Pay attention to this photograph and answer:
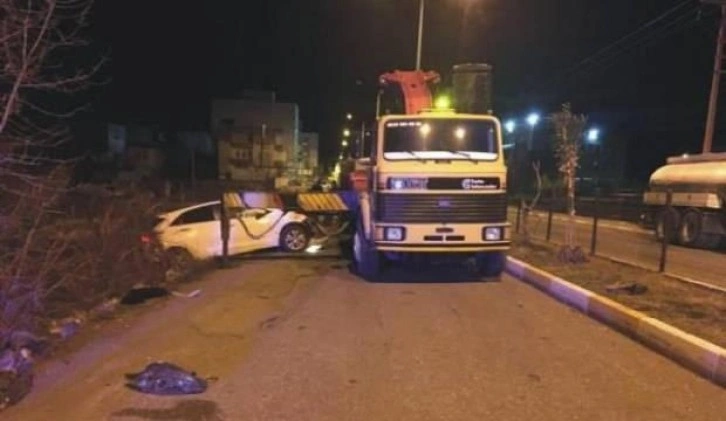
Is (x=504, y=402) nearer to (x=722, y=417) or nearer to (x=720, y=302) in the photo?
(x=722, y=417)

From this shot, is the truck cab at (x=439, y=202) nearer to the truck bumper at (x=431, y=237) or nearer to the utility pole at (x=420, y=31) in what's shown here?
the truck bumper at (x=431, y=237)

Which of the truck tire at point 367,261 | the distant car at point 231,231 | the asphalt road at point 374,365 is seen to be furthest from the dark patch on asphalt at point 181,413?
the distant car at point 231,231

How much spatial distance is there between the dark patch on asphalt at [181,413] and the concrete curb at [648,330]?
4.32 m

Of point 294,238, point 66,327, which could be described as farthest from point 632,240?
point 66,327

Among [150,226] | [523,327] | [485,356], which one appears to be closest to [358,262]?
[150,226]

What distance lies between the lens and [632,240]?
2417cm

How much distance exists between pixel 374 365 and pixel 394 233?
5821mm

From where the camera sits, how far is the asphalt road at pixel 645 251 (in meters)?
16.3

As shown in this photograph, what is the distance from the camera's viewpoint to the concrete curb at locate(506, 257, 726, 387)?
7.54 metres

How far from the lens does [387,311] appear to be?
10969mm

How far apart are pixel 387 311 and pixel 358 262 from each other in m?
4.47

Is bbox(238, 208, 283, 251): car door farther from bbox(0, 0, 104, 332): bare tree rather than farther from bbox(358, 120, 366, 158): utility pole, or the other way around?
bbox(0, 0, 104, 332): bare tree

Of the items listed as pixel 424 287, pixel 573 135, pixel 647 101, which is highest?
pixel 647 101

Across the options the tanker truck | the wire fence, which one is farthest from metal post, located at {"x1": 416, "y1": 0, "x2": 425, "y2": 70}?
the tanker truck
